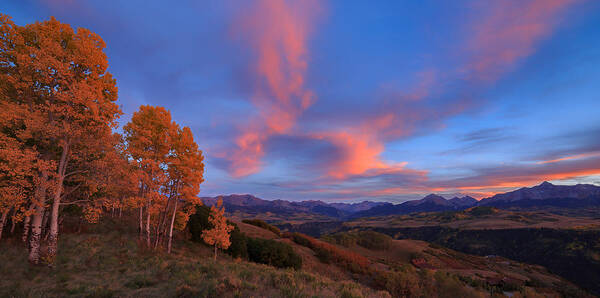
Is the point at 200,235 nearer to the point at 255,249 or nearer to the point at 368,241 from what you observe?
the point at 255,249

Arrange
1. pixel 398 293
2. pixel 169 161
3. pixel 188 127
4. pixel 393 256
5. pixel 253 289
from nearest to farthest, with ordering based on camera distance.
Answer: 1. pixel 253 289
2. pixel 398 293
3. pixel 169 161
4. pixel 188 127
5. pixel 393 256

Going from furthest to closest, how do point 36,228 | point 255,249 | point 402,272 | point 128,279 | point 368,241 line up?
point 368,241, point 255,249, point 402,272, point 36,228, point 128,279

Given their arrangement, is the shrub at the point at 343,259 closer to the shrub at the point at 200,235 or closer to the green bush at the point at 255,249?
the green bush at the point at 255,249

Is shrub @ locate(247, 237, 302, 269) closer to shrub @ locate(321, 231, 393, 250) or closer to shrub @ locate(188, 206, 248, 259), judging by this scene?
shrub @ locate(188, 206, 248, 259)

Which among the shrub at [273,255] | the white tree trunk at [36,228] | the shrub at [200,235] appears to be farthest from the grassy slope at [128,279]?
the shrub at [273,255]

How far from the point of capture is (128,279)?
34.0ft

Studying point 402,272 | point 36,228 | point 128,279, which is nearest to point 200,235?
point 36,228

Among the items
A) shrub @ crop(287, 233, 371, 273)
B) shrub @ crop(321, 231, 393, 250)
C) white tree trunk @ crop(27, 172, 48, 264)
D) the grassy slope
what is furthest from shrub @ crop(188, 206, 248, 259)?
shrub @ crop(321, 231, 393, 250)

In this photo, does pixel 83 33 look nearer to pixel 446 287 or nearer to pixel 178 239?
pixel 178 239

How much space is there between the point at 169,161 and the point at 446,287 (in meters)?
26.0

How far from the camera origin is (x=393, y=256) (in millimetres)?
64062

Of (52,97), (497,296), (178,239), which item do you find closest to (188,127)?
(52,97)

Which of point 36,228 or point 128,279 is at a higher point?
point 36,228

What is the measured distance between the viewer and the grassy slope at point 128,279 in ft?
26.7
